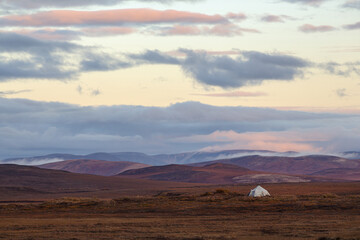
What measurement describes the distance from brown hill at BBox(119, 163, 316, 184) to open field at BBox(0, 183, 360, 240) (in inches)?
3273

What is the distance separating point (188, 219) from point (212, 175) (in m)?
128

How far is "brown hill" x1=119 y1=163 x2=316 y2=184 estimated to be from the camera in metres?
153

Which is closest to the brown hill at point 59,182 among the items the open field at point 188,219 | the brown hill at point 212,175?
Result: the brown hill at point 212,175

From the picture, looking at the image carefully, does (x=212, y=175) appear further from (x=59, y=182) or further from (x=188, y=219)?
(x=188, y=219)

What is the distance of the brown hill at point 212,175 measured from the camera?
153 meters

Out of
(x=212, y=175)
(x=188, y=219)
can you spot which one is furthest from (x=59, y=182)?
(x=188, y=219)

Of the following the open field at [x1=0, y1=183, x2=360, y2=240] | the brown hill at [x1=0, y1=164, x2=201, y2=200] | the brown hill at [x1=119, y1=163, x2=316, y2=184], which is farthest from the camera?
the brown hill at [x1=119, y1=163, x2=316, y2=184]

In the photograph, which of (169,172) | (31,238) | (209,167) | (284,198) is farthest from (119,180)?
(31,238)

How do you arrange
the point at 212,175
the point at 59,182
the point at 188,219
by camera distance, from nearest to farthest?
the point at 188,219 < the point at 59,182 < the point at 212,175

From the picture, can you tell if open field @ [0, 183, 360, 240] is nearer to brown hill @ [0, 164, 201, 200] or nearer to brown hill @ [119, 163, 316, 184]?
brown hill @ [0, 164, 201, 200]

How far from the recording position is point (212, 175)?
17412cm

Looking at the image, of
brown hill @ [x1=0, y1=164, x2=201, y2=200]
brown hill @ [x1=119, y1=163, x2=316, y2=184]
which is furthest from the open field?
brown hill @ [x1=119, y1=163, x2=316, y2=184]

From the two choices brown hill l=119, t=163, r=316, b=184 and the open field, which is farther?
brown hill l=119, t=163, r=316, b=184

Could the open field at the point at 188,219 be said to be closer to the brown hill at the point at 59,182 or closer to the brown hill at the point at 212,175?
the brown hill at the point at 59,182
